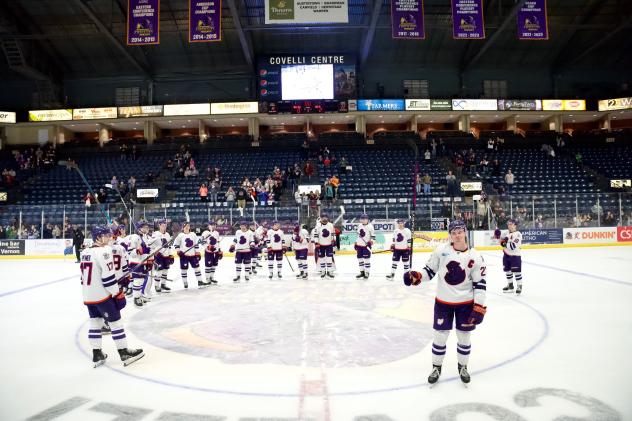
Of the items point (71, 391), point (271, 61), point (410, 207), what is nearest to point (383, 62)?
point (271, 61)

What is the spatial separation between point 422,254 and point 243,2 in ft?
57.0

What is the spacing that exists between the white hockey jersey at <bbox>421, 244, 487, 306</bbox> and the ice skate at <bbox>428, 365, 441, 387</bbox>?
0.71 metres

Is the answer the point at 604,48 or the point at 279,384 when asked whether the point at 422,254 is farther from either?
the point at 604,48

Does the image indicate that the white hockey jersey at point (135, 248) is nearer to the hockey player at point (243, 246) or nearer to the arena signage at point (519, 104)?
the hockey player at point (243, 246)

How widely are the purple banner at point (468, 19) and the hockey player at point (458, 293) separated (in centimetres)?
1493

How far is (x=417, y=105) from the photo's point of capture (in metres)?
28.2

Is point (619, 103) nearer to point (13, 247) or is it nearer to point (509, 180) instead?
point (509, 180)

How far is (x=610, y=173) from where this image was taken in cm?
2586

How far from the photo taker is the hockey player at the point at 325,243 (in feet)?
38.8

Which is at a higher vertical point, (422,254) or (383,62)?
(383,62)

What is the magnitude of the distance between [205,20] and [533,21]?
45.7 ft

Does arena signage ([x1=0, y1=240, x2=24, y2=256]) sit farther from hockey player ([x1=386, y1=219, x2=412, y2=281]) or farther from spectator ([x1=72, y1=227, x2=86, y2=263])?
hockey player ([x1=386, y1=219, x2=412, y2=281])

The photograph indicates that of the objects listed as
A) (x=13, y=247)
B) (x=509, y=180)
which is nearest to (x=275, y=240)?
(x=13, y=247)

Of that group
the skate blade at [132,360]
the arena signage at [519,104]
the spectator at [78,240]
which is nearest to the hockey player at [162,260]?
the skate blade at [132,360]
